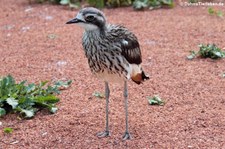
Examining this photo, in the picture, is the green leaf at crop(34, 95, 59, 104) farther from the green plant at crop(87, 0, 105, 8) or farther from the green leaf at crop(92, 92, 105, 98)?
the green plant at crop(87, 0, 105, 8)

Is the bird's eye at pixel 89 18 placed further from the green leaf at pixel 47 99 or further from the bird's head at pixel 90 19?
the green leaf at pixel 47 99

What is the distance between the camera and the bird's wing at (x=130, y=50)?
490 cm

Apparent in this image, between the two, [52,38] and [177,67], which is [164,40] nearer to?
[177,67]

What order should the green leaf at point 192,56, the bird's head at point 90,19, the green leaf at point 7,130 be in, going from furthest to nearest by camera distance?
the green leaf at point 192,56
the green leaf at point 7,130
the bird's head at point 90,19

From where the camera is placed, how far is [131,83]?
21.7ft

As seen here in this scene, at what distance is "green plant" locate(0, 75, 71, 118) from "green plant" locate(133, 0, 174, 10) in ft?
14.2

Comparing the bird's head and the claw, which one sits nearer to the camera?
the bird's head

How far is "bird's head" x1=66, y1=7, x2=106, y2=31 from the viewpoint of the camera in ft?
15.0

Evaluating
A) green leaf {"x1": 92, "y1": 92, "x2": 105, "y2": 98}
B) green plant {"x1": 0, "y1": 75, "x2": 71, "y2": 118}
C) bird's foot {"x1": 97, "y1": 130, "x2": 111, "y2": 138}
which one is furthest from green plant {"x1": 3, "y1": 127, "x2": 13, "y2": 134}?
green leaf {"x1": 92, "y1": 92, "x2": 105, "y2": 98}

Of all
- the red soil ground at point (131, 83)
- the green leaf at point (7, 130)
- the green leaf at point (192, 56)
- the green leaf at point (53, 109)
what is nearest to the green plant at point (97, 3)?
the red soil ground at point (131, 83)

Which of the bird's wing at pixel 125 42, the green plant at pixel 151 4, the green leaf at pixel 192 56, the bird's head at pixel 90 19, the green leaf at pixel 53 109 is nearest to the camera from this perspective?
the bird's head at pixel 90 19

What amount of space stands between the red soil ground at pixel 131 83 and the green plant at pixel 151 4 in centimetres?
16

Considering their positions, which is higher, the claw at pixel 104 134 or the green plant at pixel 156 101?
the green plant at pixel 156 101

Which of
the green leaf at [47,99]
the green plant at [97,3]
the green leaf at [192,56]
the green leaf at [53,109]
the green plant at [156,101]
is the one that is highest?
the green plant at [97,3]
